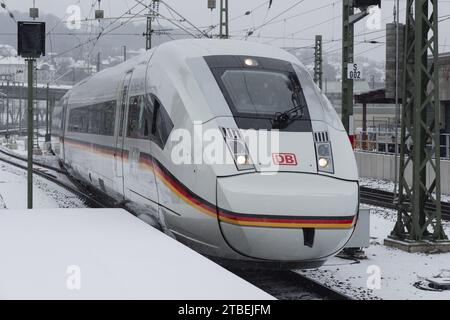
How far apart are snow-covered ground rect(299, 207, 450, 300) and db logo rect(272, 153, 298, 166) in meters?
1.74

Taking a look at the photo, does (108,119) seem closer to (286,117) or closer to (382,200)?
(286,117)

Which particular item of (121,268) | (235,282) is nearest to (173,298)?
(235,282)

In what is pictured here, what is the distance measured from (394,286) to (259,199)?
246 cm

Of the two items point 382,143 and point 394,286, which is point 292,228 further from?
point 382,143

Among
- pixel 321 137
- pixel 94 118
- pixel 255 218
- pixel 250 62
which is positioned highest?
pixel 250 62

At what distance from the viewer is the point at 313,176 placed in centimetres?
749

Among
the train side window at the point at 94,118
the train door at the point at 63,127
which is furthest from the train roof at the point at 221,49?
the train door at the point at 63,127

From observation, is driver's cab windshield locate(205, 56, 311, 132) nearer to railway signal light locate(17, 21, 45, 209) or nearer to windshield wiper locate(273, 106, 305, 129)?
windshield wiper locate(273, 106, 305, 129)

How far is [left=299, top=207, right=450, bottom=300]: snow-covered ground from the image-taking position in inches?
317

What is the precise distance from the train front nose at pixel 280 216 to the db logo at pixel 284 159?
0.15 m

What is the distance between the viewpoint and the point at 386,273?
9266mm

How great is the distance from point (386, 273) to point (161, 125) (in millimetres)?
3664

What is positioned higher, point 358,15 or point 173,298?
point 358,15

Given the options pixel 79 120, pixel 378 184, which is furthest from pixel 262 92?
pixel 378 184
